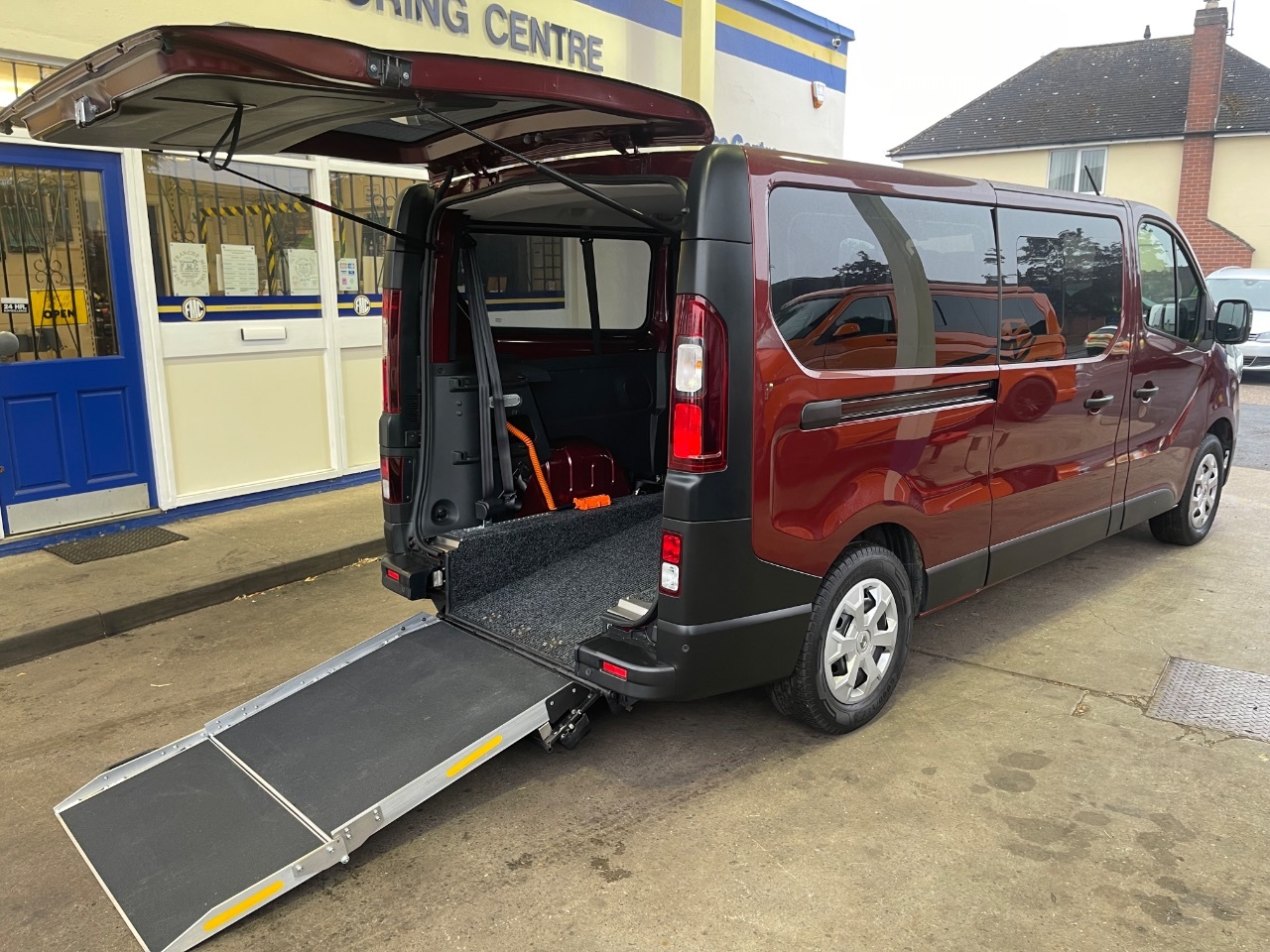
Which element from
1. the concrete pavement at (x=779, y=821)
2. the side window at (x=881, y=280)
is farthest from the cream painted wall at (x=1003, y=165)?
the concrete pavement at (x=779, y=821)

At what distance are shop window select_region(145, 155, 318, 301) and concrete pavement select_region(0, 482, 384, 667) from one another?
62.7 inches

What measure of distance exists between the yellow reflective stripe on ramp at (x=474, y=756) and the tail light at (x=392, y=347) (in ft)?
5.49

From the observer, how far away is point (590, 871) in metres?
2.93

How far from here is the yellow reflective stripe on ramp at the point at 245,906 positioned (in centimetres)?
258

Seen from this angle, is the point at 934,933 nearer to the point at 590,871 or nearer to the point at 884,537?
the point at 590,871

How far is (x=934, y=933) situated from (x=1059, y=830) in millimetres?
766

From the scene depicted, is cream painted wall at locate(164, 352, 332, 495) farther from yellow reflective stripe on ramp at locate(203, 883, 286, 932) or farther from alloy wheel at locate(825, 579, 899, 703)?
alloy wheel at locate(825, 579, 899, 703)

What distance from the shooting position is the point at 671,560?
309 cm

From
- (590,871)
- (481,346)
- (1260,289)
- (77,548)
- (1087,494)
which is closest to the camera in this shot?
(590,871)

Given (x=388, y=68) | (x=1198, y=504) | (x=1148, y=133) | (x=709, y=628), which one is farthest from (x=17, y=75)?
(x=1148, y=133)

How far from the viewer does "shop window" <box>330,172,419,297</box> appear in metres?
7.68

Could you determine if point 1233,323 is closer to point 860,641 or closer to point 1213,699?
point 1213,699

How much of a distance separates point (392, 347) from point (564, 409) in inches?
37.4

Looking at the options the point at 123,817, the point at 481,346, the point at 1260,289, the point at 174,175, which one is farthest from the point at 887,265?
the point at 1260,289
